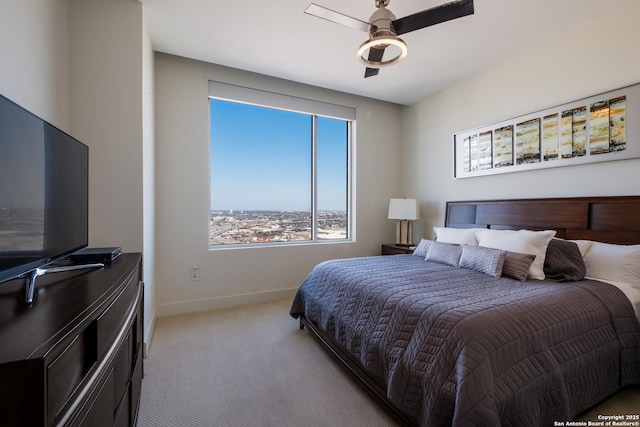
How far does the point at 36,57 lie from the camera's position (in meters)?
1.56

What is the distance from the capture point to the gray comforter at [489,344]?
3.81ft

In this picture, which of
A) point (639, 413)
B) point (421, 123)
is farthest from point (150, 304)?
point (421, 123)

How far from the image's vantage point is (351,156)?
4062 millimetres

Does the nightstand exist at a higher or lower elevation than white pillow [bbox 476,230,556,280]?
lower

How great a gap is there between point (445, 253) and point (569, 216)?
43.1 inches

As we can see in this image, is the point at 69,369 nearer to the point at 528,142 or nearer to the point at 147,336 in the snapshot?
the point at 147,336

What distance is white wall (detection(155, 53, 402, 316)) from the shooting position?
291cm

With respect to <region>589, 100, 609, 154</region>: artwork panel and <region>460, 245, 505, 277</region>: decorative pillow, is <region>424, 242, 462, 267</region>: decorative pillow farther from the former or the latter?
<region>589, 100, 609, 154</region>: artwork panel

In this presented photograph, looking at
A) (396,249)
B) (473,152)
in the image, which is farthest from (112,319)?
(473,152)

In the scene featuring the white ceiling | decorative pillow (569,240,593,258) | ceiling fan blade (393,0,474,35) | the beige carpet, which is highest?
the white ceiling

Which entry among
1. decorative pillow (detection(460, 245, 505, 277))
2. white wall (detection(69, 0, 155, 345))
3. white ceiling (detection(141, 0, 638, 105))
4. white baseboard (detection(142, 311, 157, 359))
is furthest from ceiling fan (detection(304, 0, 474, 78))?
white baseboard (detection(142, 311, 157, 359))

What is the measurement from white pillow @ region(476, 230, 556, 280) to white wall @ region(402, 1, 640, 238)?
665 millimetres

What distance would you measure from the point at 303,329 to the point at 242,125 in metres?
2.50

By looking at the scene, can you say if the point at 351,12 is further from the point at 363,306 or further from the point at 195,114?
the point at 363,306
